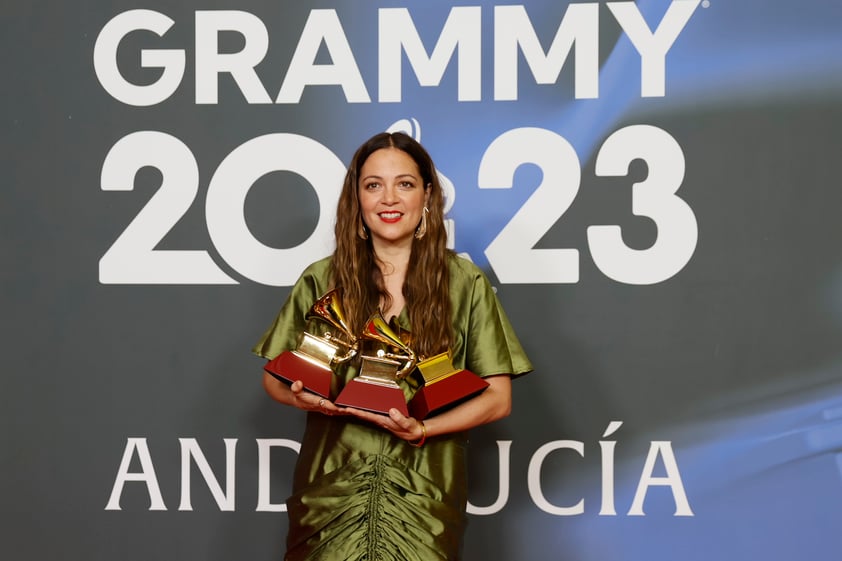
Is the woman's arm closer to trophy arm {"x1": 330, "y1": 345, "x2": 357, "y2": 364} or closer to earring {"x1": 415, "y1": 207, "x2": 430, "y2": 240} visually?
trophy arm {"x1": 330, "y1": 345, "x2": 357, "y2": 364}

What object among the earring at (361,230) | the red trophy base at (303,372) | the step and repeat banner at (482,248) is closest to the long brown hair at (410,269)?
the earring at (361,230)

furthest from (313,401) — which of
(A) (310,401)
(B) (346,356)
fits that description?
(B) (346,356)

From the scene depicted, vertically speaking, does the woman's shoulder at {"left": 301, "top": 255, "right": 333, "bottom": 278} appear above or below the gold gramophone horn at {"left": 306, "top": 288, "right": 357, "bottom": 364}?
above

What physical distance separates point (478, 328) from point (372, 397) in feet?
1.02

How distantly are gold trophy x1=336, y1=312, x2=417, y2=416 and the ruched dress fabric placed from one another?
0.28 ft

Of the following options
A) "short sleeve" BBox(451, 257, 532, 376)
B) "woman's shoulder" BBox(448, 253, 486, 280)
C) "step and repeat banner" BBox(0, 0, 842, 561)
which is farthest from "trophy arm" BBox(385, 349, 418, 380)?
"step and repeat banner" BBox(0, 0, 842, 561)

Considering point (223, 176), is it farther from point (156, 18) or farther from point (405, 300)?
point (405, 300)

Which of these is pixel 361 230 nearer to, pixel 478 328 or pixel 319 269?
pixel 319 269

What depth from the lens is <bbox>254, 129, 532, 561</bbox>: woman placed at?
170 centimetres

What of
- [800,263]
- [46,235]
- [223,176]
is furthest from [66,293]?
[800,263]

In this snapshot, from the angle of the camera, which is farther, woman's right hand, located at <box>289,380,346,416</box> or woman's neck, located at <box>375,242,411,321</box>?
woman's neck, located at <box>375,242,411,321</box>

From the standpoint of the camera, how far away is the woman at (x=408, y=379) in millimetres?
1696

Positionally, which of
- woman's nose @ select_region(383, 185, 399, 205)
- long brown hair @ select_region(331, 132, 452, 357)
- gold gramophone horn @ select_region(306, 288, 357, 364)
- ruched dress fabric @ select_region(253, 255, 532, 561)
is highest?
woman's nose @ select_region(383, 185, 399, 205)

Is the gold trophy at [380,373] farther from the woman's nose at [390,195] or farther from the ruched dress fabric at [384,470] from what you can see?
the woman's nose at [390,195]
